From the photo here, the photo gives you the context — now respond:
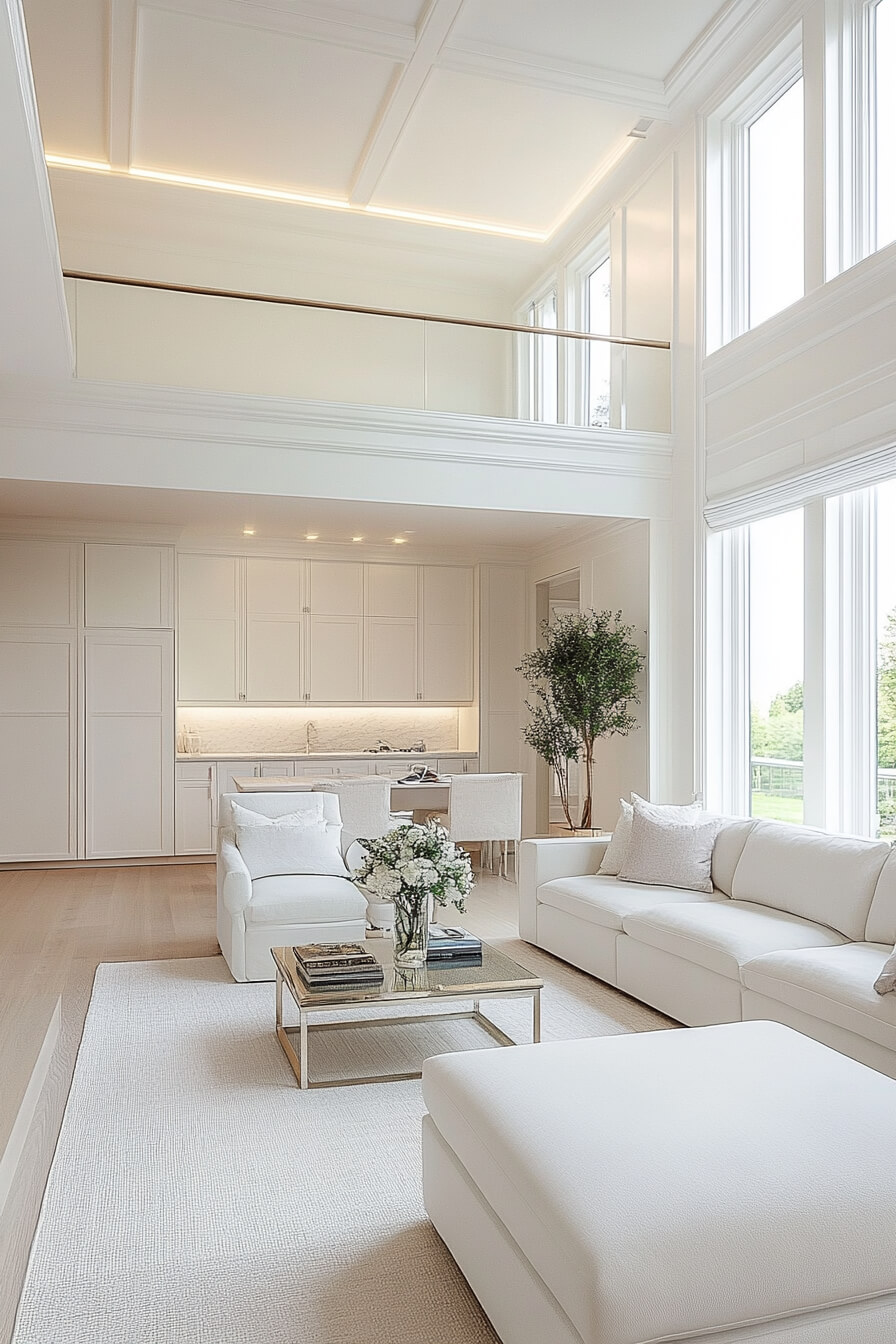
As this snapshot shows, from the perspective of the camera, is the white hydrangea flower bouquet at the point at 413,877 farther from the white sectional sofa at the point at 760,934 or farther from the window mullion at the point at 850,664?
the window mullion at the point at 850,664

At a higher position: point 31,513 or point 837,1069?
point 31,513

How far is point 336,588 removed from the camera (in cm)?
933

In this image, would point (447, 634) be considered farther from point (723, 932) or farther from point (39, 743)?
point (723, 932)

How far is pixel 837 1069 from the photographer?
246 cm

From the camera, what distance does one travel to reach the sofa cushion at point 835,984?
3205 mm

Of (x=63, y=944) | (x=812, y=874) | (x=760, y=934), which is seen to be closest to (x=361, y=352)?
(x=63, y=944)

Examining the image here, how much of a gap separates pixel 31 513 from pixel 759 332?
5.20 m

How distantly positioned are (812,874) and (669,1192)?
2.74 m

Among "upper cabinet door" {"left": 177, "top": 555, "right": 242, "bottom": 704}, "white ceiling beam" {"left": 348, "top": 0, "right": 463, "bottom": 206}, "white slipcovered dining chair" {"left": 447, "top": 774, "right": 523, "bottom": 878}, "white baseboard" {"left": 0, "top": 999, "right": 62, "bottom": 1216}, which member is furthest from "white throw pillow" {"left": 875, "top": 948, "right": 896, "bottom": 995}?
"upper cabinet door" {"left": 177, "top": 555, "right": 242, "bottom": 704}

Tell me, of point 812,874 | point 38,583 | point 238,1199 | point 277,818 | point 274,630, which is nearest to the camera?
point 238,1199

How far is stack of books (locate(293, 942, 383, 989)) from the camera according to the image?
12.0ft

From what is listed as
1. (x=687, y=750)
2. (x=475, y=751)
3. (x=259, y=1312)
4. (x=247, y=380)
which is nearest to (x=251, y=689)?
(x=475, y=751)

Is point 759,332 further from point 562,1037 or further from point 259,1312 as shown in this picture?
point 259,1312

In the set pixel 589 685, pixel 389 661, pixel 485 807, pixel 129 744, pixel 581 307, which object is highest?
pixel 581 307
